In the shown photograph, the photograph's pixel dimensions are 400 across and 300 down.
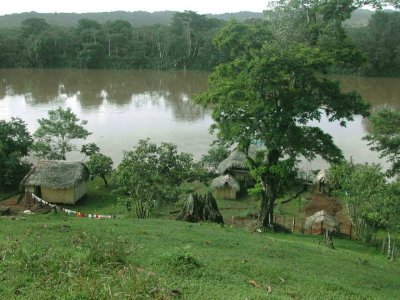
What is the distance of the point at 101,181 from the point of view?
24.8 m

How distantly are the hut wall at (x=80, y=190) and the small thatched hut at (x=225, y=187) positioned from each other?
6.40 metres

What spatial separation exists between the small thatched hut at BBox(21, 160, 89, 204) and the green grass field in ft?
26.8

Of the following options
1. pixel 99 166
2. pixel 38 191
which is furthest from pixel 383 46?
pixel 38 191

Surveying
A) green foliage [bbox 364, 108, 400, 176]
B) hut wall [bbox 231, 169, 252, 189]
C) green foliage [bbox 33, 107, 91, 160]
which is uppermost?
Result: green foliage [bbox 364, 108, 400, 176]

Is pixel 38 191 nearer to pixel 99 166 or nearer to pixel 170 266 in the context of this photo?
pixel 99 166

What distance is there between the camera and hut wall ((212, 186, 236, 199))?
23.4 m

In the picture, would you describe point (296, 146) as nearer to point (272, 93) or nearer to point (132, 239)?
point (272, 93)

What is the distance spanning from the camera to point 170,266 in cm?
828

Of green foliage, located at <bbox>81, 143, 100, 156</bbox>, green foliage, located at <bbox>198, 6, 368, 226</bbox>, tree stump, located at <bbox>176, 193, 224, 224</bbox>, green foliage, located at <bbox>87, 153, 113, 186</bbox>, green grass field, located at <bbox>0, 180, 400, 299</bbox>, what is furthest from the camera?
green foliage, located at <bbox>81, 143, 100, 156</bbox>

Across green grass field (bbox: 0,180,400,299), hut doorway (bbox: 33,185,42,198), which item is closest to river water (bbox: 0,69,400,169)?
hut doorway (bbox: 33,185,42,198)

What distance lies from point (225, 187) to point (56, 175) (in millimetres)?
8322

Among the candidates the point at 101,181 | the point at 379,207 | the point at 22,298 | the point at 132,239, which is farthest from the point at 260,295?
the point at 101,181

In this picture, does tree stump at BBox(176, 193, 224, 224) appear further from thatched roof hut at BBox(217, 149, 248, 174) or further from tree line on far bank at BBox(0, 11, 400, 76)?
tree line on far bank at BBox(0, 11, 400, 76)

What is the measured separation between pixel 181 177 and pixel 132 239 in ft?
25.2
